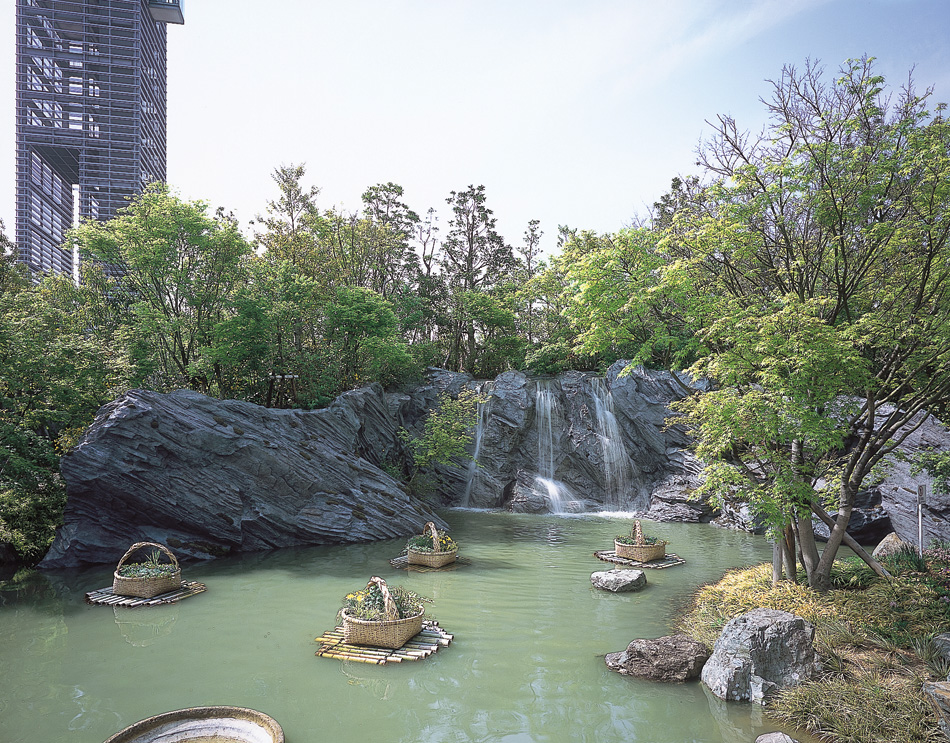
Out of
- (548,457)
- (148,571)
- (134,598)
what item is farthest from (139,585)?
(548,457)

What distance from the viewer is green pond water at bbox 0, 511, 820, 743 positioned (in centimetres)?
527

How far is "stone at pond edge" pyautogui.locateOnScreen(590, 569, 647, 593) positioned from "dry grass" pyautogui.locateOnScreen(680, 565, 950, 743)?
0.99m

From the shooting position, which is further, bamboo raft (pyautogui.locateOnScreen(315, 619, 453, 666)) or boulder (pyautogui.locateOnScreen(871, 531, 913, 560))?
boulder (pyautogui.locateOnScreen(871, 531, 913, 560))

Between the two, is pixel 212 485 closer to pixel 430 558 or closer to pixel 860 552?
pixel 430 558

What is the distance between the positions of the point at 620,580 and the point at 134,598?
7932 mm

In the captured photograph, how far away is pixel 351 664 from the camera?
6.53 metres

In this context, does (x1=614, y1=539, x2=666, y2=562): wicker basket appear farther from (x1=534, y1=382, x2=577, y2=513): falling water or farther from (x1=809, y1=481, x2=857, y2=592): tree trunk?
(x1=534, y1=382, x2=577, y2=513): falling water

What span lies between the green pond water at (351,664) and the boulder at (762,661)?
226 millimetres

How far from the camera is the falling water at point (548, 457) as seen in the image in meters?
21.2

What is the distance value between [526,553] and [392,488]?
4.23 m

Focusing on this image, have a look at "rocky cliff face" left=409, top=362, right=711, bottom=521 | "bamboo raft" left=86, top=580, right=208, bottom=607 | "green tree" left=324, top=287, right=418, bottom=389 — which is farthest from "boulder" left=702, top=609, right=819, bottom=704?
"green tree" left=324, top=287, right=418, bottom=389

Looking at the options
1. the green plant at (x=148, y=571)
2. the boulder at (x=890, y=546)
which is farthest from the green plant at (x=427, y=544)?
the boulder at (x=890, y=546)

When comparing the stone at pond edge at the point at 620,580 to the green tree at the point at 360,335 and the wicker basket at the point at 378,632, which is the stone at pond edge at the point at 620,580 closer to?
the wicker basket at the point at 378,632

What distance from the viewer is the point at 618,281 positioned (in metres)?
8.20
